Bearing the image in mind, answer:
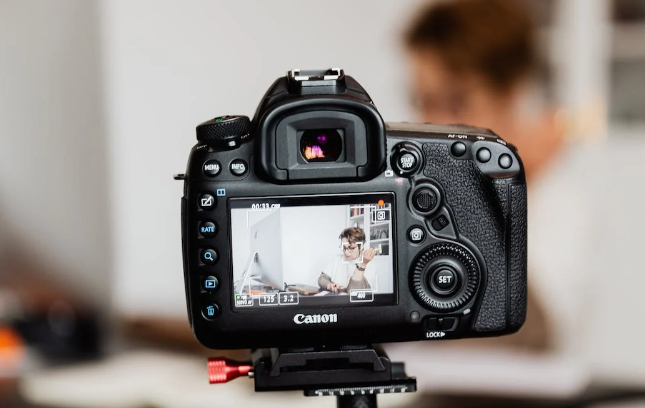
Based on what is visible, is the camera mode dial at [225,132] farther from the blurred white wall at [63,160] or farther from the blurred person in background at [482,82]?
the blurred person in background at [482,82]

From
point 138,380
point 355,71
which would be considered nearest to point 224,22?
point 355,71

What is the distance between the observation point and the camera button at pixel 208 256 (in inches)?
21.2

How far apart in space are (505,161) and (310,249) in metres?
0.16

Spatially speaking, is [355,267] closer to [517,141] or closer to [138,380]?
[138,380]

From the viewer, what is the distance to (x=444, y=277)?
1.84 ft

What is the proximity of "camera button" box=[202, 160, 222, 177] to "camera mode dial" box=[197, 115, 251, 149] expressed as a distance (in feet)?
0.04

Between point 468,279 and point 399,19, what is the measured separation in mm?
1600

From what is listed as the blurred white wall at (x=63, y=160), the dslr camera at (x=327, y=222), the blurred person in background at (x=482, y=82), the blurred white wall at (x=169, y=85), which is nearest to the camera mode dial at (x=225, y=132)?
the dslr camera at (x=327, y=222)

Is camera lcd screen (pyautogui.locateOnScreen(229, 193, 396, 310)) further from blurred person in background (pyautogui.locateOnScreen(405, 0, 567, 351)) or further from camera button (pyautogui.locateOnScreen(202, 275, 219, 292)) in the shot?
Answer: blurred person in background (pyautogui.locateOnScreen(405, 0, 567, 351))

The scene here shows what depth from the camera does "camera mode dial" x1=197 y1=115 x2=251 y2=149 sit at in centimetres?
54

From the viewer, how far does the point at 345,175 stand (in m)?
0.54

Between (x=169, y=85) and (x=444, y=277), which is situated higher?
(x=169, y=85)

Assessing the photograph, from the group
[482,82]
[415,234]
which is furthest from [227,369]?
[482,82]

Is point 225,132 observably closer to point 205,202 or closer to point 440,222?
point 205,202
